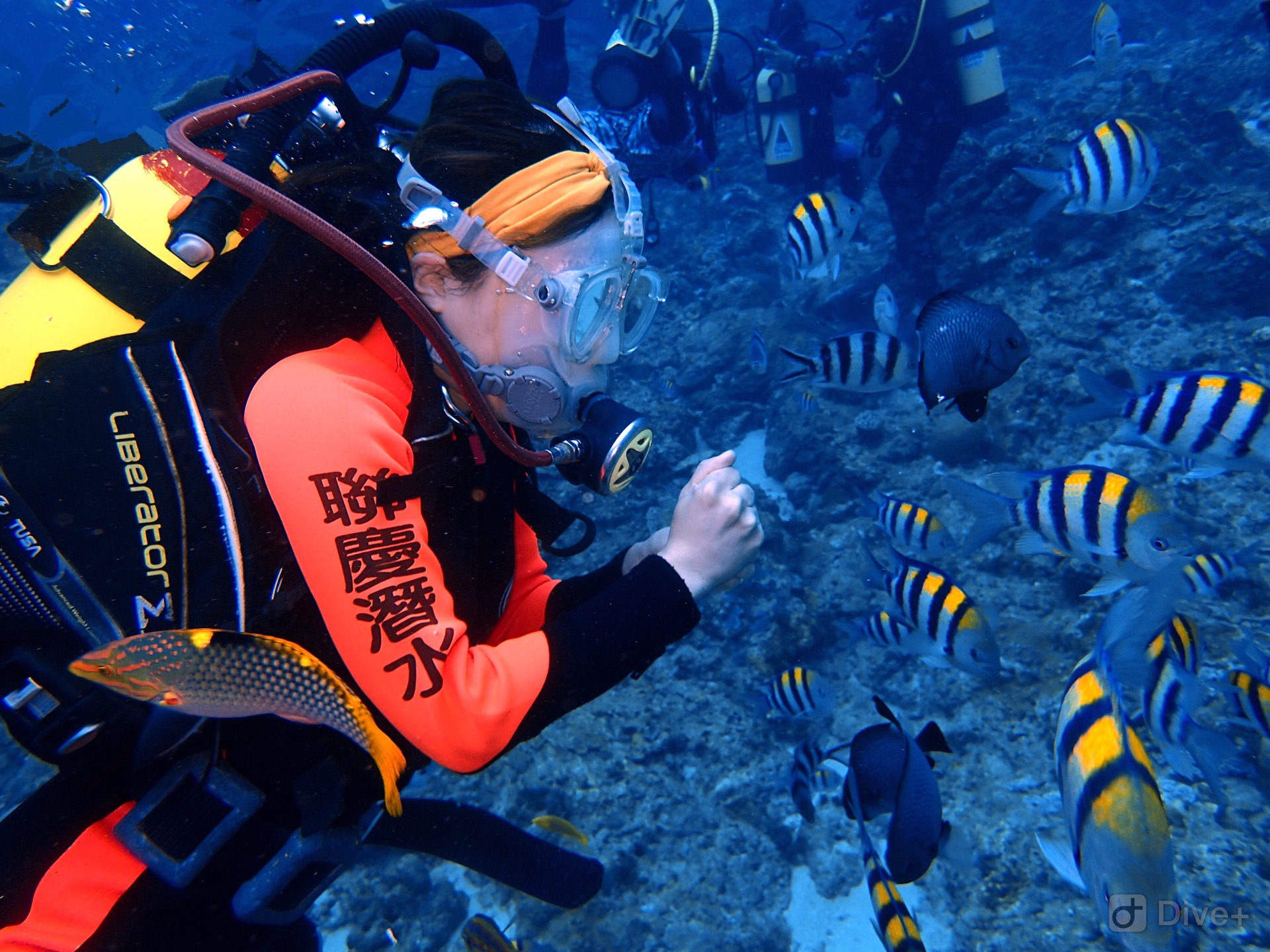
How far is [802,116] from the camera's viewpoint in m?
9.38

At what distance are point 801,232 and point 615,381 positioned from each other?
13.2 ft

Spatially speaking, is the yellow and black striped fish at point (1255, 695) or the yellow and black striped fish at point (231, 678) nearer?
the yellow and black striped fish at point (231, 678)

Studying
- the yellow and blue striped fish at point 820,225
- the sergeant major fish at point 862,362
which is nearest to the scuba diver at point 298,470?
A: the sergeant major fish at point 862,362

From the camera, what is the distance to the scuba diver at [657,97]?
802 cm

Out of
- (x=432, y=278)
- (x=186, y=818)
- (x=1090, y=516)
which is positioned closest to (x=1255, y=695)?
(x=1090, y=516)

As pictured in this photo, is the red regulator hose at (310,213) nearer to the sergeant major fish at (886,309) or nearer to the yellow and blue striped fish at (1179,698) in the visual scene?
the yellow and blue striped fish at (1179,698)

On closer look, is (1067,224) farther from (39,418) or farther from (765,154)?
(39,418)

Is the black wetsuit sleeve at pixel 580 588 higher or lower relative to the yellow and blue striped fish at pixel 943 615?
higher

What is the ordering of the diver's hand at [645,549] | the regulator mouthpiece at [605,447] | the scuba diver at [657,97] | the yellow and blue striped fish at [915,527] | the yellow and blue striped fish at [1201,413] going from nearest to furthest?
the regulator mouthpiece at [605,447]
the diver's hand at [645,549]
the yellow and blue striped fish at [1201,413]
the yellow and blue striped fish at [915,527]
the scuba diver at [657,97]

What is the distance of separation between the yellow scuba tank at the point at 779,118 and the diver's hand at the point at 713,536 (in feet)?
31.7

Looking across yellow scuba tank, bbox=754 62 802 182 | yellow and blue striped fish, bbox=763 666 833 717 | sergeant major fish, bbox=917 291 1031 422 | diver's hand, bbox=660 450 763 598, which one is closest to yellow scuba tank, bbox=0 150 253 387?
diver's hand, bbox=660 450 763 598

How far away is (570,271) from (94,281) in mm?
1158

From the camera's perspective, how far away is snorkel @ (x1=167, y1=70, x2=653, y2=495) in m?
1.25

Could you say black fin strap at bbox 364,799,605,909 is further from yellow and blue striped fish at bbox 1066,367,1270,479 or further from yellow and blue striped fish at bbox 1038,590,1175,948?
yellow and blue striped fish at bbox 1066,367,1270,479
